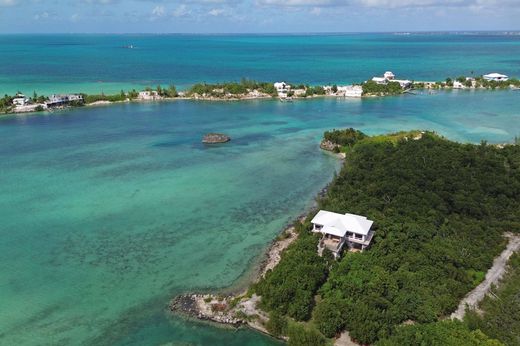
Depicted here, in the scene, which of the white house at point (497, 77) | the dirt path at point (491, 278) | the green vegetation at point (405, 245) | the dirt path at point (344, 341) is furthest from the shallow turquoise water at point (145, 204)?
the white house at point (497, 77)

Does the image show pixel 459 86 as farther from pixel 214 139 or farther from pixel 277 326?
pixel 277 326

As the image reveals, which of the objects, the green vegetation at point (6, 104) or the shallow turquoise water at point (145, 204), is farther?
the green vegetation at point (6, 104)

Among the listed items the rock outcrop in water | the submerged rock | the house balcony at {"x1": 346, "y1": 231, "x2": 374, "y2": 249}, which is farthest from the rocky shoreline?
the submerged rock

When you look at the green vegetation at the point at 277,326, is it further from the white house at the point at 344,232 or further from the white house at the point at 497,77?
the white house at the point at 497,77

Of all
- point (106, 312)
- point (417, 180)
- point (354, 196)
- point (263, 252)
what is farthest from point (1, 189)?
point (417, 180)

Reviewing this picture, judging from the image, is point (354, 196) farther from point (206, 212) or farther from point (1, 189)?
point (1, 189)
